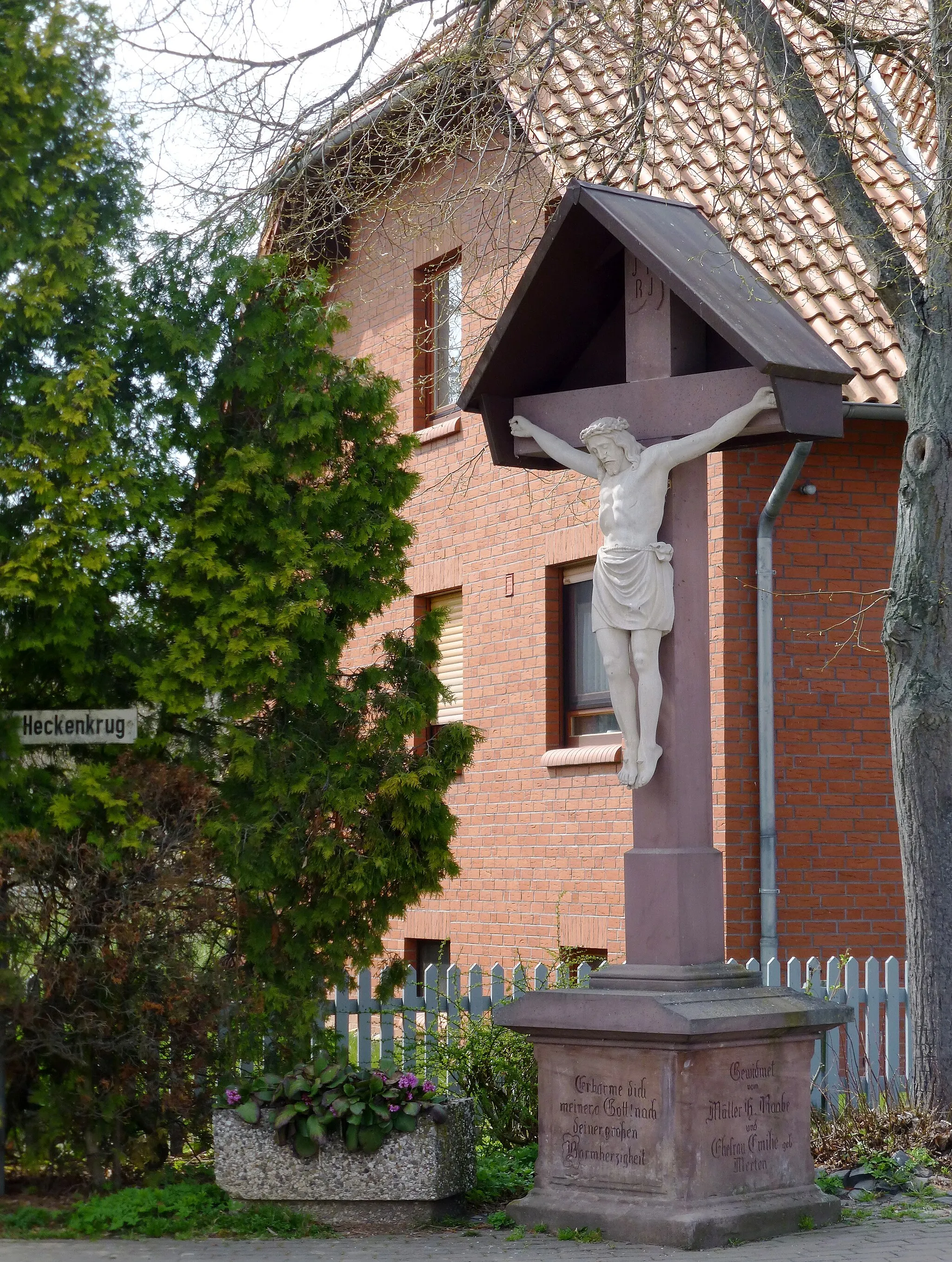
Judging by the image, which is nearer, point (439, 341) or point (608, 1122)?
point (608, 1122)

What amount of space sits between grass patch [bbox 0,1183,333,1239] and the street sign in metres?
2.07

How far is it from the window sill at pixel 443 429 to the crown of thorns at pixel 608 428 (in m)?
7.30

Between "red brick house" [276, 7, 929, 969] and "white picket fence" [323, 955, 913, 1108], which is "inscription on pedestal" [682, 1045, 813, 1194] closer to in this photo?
"white picket fence" [323, 955, 913, 1108]

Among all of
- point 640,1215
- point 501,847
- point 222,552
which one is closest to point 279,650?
point 222,552

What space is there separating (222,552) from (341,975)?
229 cm

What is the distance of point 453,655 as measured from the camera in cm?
1533

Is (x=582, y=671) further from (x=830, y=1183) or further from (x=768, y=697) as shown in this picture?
(x=830, y=1183)

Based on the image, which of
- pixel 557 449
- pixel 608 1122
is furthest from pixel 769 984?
pixel 557 449

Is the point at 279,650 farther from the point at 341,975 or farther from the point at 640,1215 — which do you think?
the point at 640,1215

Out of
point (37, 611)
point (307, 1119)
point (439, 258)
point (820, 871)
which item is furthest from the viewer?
point (439, 258)

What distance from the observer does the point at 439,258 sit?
15641mm

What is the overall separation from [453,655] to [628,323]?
310 inches

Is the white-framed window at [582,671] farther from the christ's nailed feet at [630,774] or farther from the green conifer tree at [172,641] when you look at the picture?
the christ's nailed feet at [630,774]

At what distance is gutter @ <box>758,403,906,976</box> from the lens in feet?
36.2
